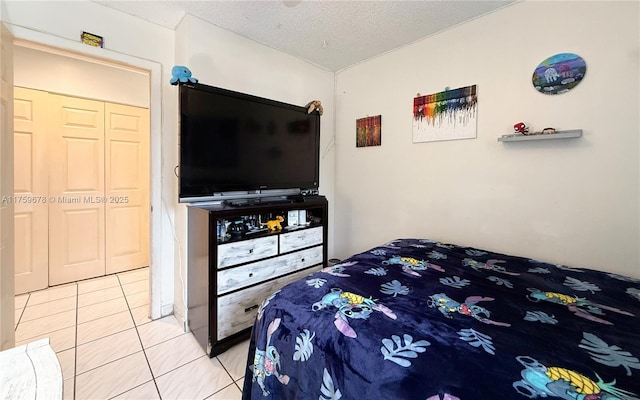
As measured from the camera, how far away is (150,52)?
82.6 inches

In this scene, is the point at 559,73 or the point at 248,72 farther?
the point at 248,72

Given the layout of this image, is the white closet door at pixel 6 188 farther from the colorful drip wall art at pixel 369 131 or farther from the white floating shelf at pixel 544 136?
the white floating shelf at pixel 544 136

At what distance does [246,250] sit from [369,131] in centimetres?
177

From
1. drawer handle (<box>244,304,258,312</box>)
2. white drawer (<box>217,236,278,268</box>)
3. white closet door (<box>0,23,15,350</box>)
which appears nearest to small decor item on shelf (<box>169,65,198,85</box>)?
white closet door (<box>0,23,15,350</box>)

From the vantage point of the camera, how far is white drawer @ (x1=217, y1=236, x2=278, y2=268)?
1.74 metres

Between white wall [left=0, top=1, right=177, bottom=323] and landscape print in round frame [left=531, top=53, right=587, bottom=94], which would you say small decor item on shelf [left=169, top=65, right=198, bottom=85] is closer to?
white wall [left=0, top=1, right=177, bottom=323]

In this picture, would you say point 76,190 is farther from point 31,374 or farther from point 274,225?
point 31,374

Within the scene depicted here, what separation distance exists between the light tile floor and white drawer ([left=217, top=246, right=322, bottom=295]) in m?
0.49

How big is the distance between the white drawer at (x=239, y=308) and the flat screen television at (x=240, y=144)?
2.49 ft

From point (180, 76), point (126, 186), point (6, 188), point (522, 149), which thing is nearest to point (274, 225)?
point (180, 76)

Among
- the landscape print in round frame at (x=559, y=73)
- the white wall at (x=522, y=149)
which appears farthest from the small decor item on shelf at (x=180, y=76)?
the landscape print in round frame at (x=559, y=73)

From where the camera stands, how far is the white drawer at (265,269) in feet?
5.80

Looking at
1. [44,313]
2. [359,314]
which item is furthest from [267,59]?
[44,313]

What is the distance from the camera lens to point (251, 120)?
2.08 metres
